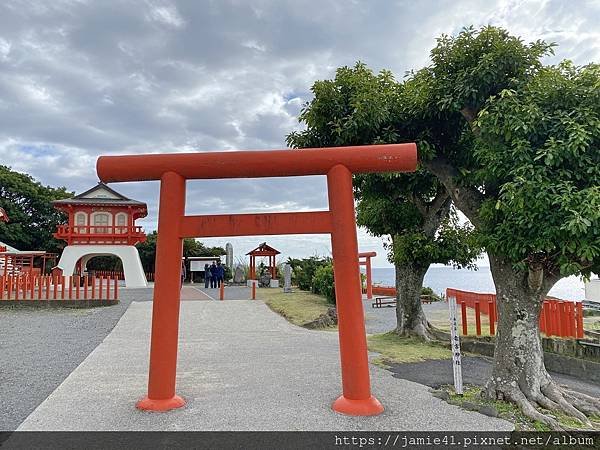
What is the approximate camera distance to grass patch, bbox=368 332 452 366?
850 centimetres

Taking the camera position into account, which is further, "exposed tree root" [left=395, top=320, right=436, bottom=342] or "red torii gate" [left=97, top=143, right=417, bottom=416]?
"exposed tree root" [left=395, top=320, right=436, bottom=342]

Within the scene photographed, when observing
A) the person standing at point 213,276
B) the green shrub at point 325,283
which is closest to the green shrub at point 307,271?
the green shrub at point 325,283

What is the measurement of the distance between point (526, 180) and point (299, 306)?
1206cm

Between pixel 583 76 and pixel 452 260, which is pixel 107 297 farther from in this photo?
pixel 583 76

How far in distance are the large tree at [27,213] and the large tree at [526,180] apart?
111 ft

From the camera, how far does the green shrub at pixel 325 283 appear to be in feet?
59.5

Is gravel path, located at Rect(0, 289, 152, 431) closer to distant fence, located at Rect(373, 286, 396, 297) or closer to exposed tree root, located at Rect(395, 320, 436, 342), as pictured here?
exposed tree root, located at Rect(395, 320, 436, 342)

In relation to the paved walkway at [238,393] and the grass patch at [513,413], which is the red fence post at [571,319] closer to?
the grass patch at [513,413]

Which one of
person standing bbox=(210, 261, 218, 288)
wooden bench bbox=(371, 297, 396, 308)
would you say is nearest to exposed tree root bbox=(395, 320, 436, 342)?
wooden bench bbox=(371, 297, 396, 308)

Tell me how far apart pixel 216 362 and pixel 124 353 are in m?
2.03

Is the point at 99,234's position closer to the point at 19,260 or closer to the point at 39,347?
the point at 19,260

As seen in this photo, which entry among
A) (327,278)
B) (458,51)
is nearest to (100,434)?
(458,51)

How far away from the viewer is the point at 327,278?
18844mm

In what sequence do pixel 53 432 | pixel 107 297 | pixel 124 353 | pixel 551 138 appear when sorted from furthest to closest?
pixel 107 297 → pixel 124 353 → pixel 551 138 → pixel 53 432
